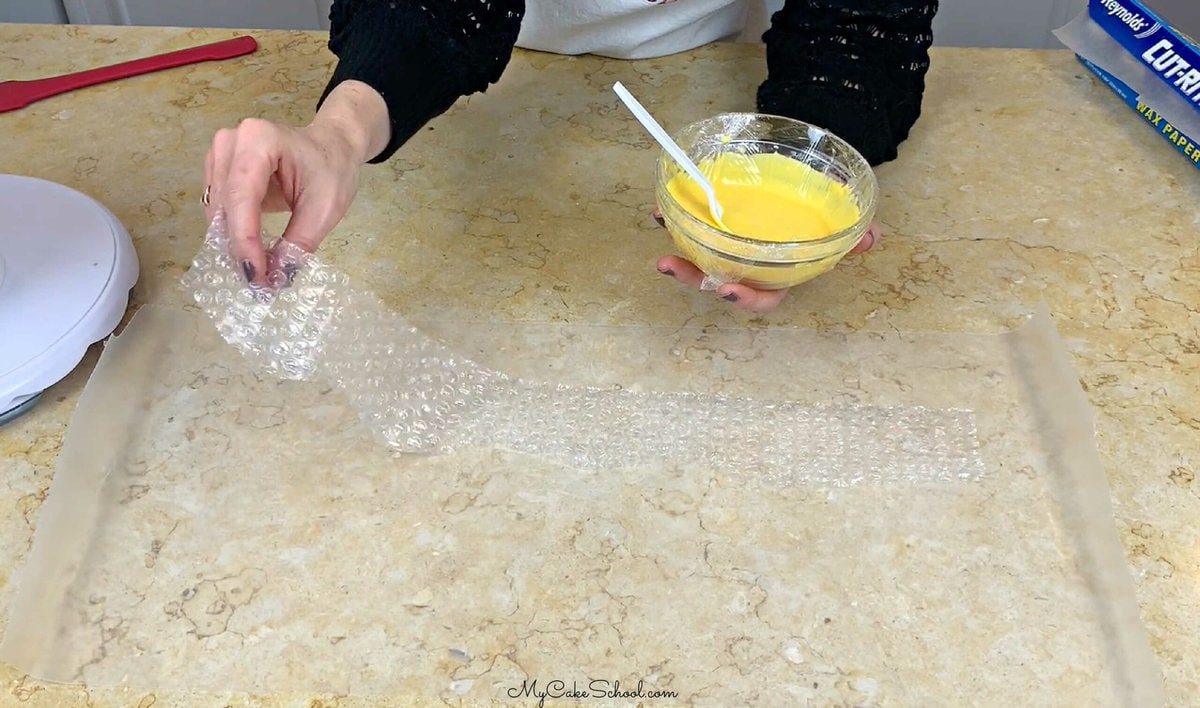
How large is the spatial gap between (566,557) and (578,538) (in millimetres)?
17

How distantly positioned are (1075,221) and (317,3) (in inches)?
45.5

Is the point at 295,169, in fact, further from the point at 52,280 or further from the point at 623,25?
the point at 623,25

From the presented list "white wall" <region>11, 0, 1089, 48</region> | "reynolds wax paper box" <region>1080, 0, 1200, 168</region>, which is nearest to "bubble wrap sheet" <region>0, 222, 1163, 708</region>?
"reynolds wax paper box" <region>1080, 0, 1200, 168</region>

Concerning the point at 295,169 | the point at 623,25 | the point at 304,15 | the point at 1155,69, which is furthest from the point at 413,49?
the point at 304,15

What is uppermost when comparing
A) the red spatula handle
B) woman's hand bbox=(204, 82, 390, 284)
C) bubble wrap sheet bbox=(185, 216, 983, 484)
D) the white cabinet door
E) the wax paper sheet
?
woman's hand bbox=(204, 82, 390, 284)

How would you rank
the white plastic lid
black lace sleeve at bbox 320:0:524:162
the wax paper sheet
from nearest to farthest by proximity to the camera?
the wax paper sheet
the white plastic lid
black lace sleeve at bbox 320:0:524:162

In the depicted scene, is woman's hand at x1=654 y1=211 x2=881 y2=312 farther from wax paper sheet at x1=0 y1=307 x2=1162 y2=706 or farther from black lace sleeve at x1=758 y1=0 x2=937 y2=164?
black lace sleeve at x1=758 y1=0 x2=937 y2=164

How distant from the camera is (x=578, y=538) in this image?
2.08 feet

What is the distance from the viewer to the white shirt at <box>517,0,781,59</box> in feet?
3.25

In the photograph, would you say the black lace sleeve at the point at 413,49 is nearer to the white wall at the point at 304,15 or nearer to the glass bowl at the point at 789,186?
the glass bowl at the point at 789,186

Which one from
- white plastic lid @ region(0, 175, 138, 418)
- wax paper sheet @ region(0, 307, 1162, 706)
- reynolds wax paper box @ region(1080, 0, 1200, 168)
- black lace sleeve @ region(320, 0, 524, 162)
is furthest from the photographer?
reynolds wax paper box @ region(1080, 0, 1200, 168)

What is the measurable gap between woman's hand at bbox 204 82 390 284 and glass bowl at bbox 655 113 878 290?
0.23 metres

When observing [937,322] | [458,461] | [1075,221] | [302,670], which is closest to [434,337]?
[458,461]

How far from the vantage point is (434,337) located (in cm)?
77
